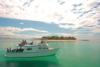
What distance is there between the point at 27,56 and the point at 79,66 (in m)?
6.28

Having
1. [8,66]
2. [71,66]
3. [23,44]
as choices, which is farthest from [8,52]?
[71,66]

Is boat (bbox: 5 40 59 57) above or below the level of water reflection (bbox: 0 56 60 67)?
above

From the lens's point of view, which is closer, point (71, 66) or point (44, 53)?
point (71, 66)

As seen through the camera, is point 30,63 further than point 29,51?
No

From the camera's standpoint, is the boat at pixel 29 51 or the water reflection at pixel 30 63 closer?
the water reflection at pixel 30 63

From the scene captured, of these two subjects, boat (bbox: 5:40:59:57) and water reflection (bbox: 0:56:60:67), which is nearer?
water reflection (bbox: 0:56:60:67)

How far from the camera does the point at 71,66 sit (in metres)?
12.0

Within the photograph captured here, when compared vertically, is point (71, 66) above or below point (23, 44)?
below

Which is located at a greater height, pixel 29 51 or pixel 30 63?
pixel 29 51

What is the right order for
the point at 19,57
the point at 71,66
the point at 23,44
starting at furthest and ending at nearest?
the point at 23,44 → the point at 19,57 → the point at 71,66

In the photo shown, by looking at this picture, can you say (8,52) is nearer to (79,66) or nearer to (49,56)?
(49,56)

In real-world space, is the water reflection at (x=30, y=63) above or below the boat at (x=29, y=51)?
below

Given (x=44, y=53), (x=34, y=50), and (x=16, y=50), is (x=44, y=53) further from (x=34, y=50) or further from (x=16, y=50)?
(x=16, y=50)

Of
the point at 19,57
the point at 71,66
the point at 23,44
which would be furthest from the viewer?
the point at 23,44
